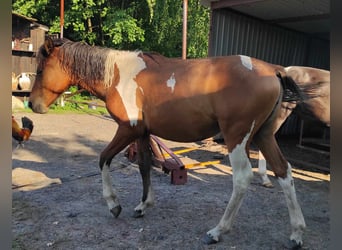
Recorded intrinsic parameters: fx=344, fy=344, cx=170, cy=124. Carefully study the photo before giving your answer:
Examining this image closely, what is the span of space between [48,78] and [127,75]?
2.96 ft

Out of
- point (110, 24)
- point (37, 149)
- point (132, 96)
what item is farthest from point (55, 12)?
point (132, 96)

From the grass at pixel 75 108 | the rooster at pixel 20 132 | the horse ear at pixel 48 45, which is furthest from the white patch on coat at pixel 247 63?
the grass at pixel 75 108

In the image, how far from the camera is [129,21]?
57.9 ft

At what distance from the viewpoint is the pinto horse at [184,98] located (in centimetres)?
306

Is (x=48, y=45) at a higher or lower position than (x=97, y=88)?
higher

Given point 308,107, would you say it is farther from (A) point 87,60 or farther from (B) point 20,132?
(B) point 20,132

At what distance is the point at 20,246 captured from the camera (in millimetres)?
3000

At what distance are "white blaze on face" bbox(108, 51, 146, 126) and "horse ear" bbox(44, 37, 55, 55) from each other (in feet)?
2.10

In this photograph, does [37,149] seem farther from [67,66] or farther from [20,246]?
[20,246]

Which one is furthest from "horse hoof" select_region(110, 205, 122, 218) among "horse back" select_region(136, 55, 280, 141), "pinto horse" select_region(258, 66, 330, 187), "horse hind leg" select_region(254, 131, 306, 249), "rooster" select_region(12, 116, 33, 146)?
"pinto horse" select_region(258, 66, 330, 187)

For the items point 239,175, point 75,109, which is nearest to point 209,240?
point 239,175

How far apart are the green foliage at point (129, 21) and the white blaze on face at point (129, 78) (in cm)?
1418

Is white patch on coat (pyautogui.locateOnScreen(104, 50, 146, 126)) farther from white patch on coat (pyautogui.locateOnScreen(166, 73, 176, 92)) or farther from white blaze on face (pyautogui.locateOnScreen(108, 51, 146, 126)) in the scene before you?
white patch on coat (pyautogui.locateOnScreen(166, 73, 176, 92))

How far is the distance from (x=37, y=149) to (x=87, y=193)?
3.22 m
